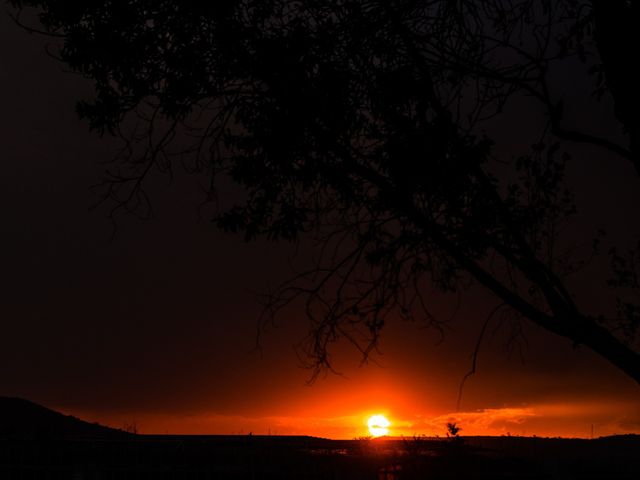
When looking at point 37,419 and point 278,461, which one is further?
point 37,419

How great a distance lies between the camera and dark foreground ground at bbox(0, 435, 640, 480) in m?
11.5

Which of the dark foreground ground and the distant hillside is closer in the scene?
the dark foreground ground

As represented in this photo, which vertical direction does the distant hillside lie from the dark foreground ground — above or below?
above

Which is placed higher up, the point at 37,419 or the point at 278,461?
the point at 37,419

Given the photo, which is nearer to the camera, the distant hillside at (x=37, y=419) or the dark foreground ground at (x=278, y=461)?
the dark foreground ground at (x=278, y=461)

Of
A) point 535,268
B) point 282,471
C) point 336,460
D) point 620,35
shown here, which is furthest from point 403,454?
point 620,35

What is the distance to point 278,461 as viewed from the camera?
39.2 ft

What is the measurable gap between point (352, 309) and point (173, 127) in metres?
3.16

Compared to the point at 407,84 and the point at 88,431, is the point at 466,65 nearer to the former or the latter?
the point at 407,84

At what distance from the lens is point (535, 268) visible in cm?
959

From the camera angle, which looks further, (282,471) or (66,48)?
(282,471)

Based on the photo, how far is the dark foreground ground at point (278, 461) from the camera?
37.8 feet

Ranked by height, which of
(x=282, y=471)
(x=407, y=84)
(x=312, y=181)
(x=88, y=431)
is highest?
(x=407, y=84)

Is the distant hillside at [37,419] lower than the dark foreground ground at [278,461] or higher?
higher
